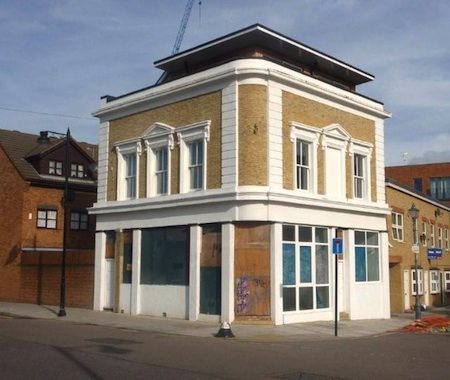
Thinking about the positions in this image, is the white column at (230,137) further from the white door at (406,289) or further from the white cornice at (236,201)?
the white door at (406,289)

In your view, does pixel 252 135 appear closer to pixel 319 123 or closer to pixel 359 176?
pixel 319 123

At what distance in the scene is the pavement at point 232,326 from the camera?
61.3ft

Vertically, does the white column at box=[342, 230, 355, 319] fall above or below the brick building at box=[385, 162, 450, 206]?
below

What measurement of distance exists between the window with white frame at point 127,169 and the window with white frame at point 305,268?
7322 millimetres

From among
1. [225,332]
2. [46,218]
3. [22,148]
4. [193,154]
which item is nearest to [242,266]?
[225,332]

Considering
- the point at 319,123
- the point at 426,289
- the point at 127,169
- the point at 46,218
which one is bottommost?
the point at 426,289

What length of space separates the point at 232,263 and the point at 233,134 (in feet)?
14.8

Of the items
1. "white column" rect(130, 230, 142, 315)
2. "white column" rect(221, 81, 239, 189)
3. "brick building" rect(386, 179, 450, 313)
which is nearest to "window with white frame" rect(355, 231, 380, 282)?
"brick building" rect(386, 179, 450, 313)

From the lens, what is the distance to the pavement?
61.3 ft

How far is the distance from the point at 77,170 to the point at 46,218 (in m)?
4.62

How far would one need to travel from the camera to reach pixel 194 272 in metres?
22.7

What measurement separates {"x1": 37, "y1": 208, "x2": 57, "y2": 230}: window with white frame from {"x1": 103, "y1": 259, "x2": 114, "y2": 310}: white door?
8.23 metres

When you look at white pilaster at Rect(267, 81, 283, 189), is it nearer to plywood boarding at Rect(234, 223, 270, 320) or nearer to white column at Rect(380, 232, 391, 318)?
plywood boarding at Rect(234, 223, 270, 320)

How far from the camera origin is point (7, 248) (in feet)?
107
